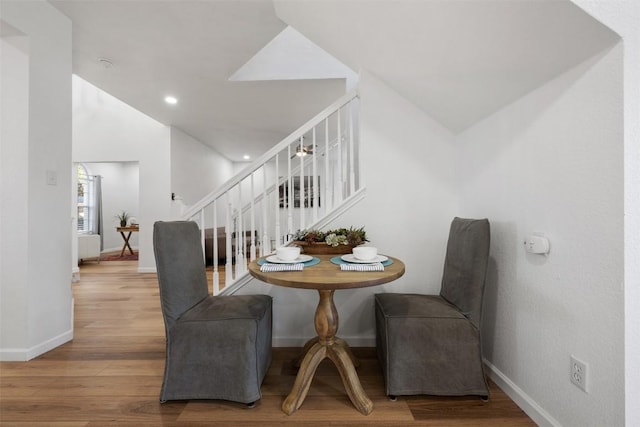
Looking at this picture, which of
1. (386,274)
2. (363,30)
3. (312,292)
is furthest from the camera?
(312,292)

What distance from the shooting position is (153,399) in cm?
153

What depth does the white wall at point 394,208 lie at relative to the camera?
2152mm

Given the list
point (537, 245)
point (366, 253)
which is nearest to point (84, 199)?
point (366, 253)

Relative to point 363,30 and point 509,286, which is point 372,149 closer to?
point 363,30

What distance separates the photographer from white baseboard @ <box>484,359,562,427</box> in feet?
4.22

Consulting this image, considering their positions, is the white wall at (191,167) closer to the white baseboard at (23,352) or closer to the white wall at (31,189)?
the white wall at (31,189)

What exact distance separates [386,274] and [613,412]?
90 centimetres

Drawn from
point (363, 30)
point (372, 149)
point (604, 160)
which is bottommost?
point (604, 160)

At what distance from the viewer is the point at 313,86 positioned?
346 cm

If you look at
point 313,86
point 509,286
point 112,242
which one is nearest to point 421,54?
point 509,286

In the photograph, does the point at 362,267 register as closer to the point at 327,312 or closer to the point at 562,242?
the point at 327,312

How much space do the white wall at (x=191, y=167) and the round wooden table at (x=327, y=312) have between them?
4380 mm

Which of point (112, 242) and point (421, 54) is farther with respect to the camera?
point (112, 242)

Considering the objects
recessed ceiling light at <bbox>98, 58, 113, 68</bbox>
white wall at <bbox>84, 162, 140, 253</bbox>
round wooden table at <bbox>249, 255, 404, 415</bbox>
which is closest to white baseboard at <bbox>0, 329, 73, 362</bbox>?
round wooden table at <bbox>249, 255, 404, 415</bbox>
